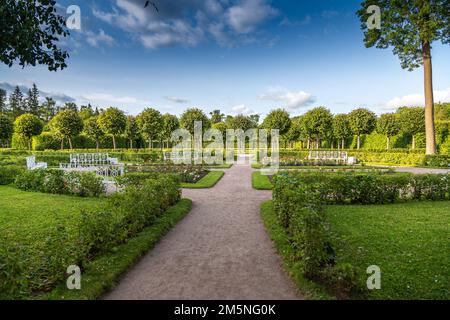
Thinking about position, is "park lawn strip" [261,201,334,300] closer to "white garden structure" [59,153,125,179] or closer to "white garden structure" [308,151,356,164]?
"white garden structure" [59,153,125,179]

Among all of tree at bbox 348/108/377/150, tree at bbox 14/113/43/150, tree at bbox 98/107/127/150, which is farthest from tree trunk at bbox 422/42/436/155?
tree at bbox 14/113/43/150

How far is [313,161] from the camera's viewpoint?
21.4 metres

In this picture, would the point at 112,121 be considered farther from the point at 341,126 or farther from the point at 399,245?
the point at 399,245

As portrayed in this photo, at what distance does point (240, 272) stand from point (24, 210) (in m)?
7.07

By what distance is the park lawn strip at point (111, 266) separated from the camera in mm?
3508

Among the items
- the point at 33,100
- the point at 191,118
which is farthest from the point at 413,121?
the point at 33,100

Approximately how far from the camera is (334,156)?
906 inches

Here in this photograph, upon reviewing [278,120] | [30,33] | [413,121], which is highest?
[278,120]

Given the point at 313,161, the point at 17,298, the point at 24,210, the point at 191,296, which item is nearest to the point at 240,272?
the point at 191,296

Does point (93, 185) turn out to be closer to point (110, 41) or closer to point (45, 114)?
point (110, 41)

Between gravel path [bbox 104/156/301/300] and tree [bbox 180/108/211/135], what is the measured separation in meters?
21.0

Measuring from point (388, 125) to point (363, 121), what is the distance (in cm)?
303

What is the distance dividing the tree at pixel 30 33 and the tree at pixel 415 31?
20.6 metres
